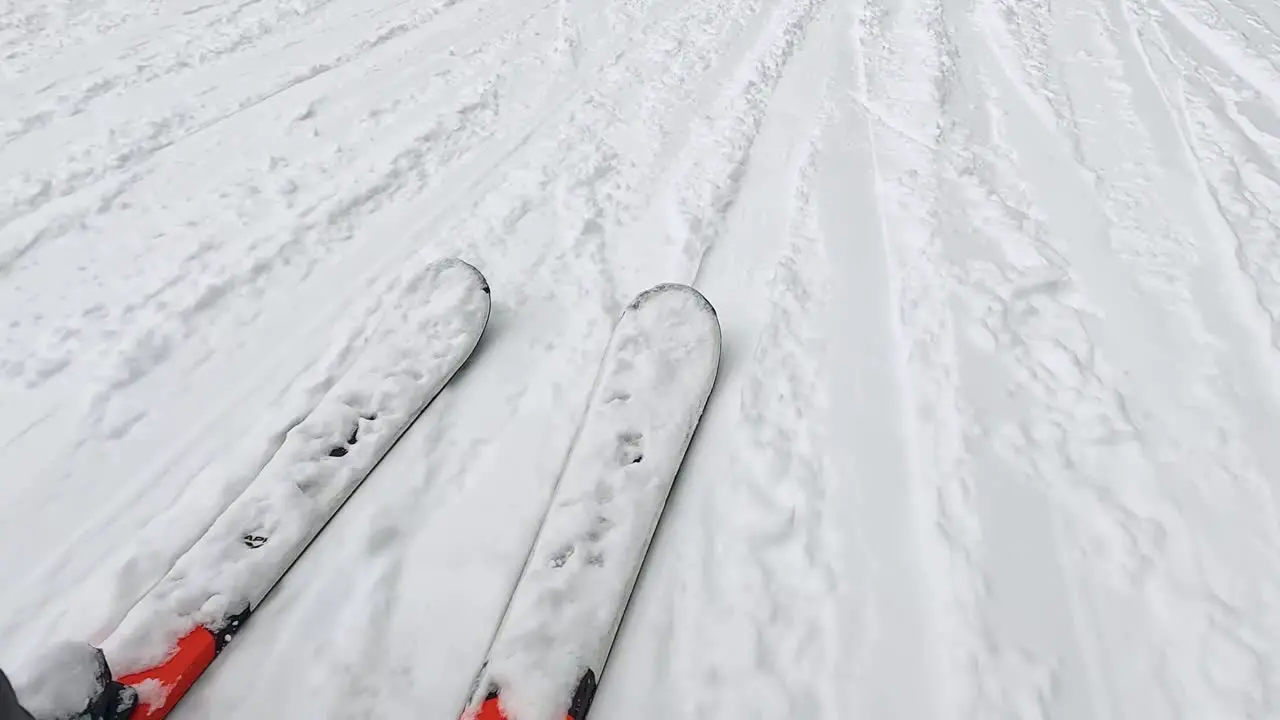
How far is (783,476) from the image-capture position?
1.83 metres

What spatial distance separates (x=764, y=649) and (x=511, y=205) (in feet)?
6.22

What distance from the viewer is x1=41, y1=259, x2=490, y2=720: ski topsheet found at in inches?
55.9

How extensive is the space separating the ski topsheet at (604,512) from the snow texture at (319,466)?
0.47m

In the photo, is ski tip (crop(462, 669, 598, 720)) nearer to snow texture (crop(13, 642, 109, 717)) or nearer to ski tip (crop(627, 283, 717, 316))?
snow texture (crop(13, 642, 109, 717))

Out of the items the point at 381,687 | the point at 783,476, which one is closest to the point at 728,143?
the point at 783,476

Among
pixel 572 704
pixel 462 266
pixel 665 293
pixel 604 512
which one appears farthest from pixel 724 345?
pixel 572 704

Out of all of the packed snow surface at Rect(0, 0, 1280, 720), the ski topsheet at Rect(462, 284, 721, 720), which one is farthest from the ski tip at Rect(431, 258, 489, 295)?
the ski topsheet at Rect(462, 284, 721, 720)

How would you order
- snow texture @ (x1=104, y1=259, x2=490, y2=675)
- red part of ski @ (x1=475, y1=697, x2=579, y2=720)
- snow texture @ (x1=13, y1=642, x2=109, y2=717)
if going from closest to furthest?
snow texture @ (x1=13, y1=642, x2=109, y2=717) < red part of ski @ (x1=475, y1=697, x2=579, y2=720) < snow texture @ (x1=104, y1=259, x2=490, y2=675)

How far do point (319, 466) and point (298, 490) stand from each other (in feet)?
0.27

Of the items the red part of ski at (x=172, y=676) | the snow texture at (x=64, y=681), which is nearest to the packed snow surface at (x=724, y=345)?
the red part of ski at (x=172, y=676)

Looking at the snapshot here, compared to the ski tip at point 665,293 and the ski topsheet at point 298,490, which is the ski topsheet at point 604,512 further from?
the ski topsheet at point 298,490

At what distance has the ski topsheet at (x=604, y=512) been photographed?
140cm

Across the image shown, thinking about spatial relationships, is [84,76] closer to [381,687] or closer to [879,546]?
[381,687]

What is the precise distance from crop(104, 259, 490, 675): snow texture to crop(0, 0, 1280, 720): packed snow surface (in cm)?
7
